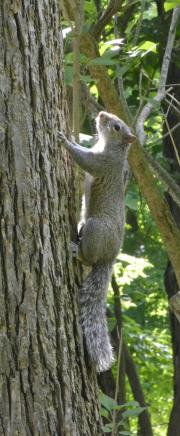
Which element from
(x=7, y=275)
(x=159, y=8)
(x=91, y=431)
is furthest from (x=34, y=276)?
(x=159, y=8)

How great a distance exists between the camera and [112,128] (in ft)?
12.8

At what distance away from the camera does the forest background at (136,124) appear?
10.7 ft

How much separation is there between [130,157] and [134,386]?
136 inches

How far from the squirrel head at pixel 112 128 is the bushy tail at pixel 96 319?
111cm

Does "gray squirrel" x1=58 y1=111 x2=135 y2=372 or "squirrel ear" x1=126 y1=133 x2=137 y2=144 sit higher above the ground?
"squirrel ear" x1=126 y1=133 x2=137 y2=144

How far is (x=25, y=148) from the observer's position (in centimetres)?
223

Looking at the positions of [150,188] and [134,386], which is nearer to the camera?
[150,188]

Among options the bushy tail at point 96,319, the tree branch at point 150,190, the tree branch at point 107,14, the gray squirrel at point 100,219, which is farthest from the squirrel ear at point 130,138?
the bushy tail at point 96,319

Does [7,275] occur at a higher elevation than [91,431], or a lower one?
higher

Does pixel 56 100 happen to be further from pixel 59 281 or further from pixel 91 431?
pixel 91 431

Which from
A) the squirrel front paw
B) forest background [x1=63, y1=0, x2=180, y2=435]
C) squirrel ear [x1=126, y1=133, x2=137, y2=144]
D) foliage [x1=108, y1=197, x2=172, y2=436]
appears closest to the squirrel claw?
the squirrel front paw

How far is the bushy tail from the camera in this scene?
243cm

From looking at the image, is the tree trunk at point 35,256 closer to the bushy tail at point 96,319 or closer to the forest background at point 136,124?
the bushy tail at point 96,319

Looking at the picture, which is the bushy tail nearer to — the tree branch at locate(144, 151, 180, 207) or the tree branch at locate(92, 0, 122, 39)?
the tree branch at locate(144, 151, 180, 207)
